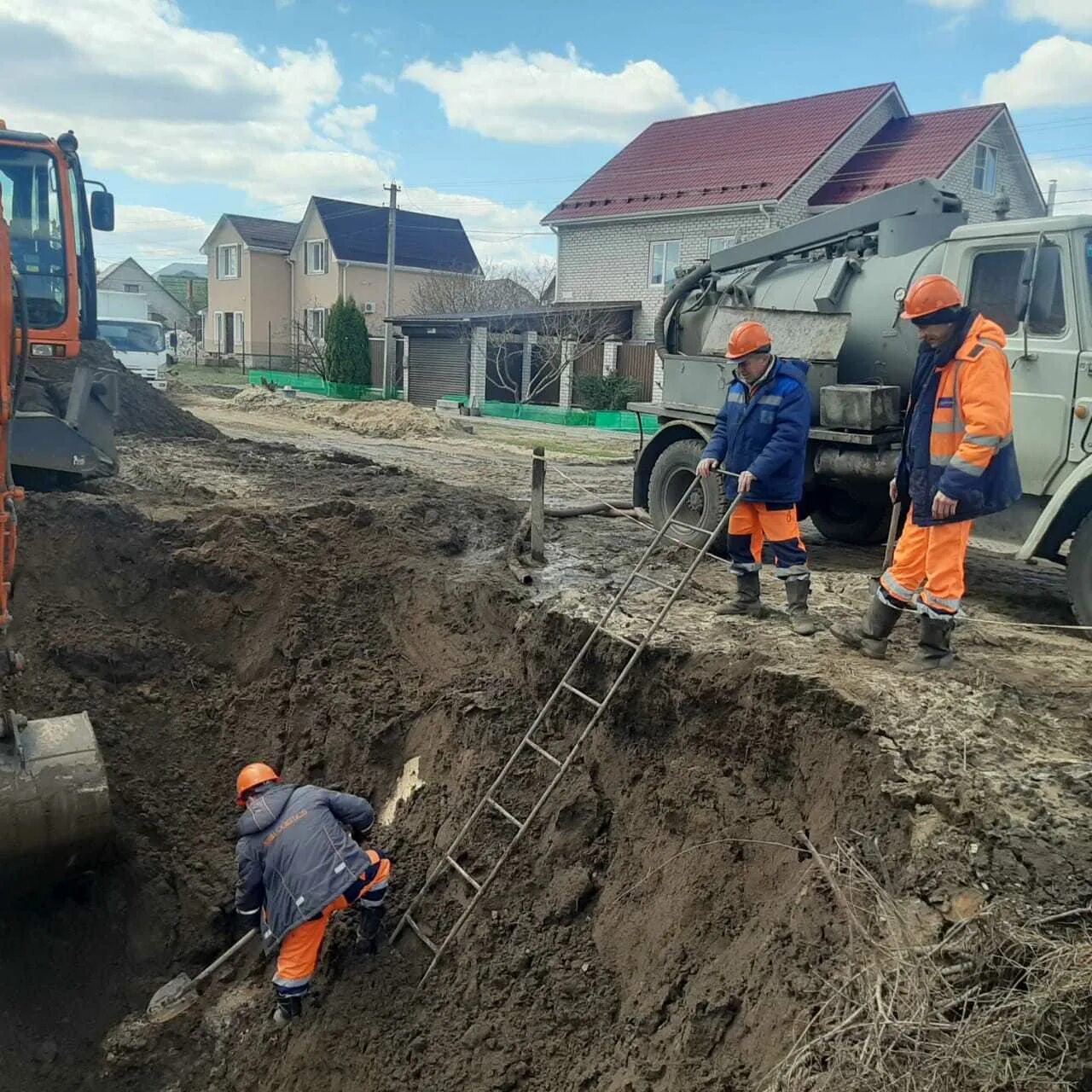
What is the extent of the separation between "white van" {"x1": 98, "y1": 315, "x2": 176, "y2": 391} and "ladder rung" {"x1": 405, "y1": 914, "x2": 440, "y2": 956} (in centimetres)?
2190

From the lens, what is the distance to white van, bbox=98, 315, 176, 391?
23828 millimetres

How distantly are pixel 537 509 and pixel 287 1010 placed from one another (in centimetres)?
370

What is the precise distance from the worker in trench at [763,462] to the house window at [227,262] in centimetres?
4141

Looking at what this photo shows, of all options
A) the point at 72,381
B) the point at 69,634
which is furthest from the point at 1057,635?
the point at 72,381

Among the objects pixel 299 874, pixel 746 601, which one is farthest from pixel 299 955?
pixel 746 601

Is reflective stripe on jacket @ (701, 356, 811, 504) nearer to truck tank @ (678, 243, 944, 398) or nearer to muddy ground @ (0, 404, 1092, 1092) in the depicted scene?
muddy ground @ (0, 404, 1092, 1092)

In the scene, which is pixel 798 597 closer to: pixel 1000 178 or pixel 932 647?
pixel 932 647

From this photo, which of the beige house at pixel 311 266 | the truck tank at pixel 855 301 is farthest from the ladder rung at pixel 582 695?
the beige house at pixel 311 266

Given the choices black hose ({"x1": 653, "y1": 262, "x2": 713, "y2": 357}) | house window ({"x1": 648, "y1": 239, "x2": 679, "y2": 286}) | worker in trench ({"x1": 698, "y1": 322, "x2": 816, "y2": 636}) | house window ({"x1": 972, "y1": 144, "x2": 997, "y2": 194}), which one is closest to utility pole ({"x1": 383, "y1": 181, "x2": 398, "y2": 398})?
house window ({"x1": 648, "y1": 239, "x2": 679, "y2": 286})

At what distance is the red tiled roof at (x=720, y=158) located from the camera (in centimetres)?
2342

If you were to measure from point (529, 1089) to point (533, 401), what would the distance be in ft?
73.4

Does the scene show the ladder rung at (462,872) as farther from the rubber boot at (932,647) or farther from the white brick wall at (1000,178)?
the white brick wall at (1000,178)

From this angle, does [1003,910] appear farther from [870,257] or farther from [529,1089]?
[870,257]

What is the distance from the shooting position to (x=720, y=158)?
2523cm
